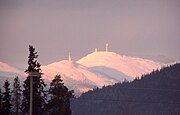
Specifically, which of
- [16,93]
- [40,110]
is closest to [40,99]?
[40,110]

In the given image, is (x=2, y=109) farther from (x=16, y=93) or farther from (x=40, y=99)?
(x=16, y=93)

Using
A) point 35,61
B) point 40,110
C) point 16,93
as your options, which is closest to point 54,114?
point 40,110

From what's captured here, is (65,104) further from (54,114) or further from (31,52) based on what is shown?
(31,52)

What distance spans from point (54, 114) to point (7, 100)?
717cm

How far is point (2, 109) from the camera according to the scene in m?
80.6

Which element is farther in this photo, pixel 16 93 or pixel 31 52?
pixel 16 93

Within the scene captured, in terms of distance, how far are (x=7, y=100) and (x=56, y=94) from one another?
6.71m

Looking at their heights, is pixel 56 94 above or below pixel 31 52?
below

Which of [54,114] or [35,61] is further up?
[35,61]

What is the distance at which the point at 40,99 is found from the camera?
79000mm

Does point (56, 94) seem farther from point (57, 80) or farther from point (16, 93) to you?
point (16, 93)

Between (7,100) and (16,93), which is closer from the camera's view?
(7,100)

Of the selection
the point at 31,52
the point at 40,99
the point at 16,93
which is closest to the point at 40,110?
the point at 40,99

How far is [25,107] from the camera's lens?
258 ft
